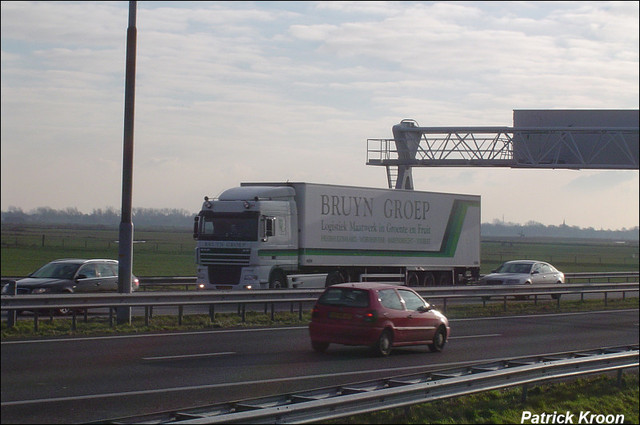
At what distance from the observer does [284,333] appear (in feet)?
64.5

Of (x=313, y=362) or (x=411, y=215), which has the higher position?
(x=411, y=215)

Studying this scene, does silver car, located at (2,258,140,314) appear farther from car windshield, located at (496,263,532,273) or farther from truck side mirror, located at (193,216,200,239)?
car windshield, located at (496,263,532,273)

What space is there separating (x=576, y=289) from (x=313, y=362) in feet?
60.3

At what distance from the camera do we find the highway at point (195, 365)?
9.98 metres

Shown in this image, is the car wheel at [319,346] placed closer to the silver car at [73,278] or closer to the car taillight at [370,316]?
the car taillight at [370,316]

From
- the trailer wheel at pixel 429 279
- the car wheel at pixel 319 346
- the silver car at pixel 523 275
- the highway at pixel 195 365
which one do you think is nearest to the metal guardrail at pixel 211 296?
the highway at pixel 195 365

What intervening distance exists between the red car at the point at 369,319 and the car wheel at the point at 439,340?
0.25 meters

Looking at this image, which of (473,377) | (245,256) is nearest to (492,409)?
(473,377)

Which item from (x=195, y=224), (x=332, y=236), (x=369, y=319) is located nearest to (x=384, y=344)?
(x=369, y=319)

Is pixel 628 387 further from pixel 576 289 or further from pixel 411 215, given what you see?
pixel 411 215

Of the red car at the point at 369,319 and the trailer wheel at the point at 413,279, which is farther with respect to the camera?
the trailer wheel at the point at 413,279

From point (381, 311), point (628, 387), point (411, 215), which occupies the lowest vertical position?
point (628, 387)

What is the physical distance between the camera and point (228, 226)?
92.5 ft

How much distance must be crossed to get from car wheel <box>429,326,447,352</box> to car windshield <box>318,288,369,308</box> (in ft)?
6.67
